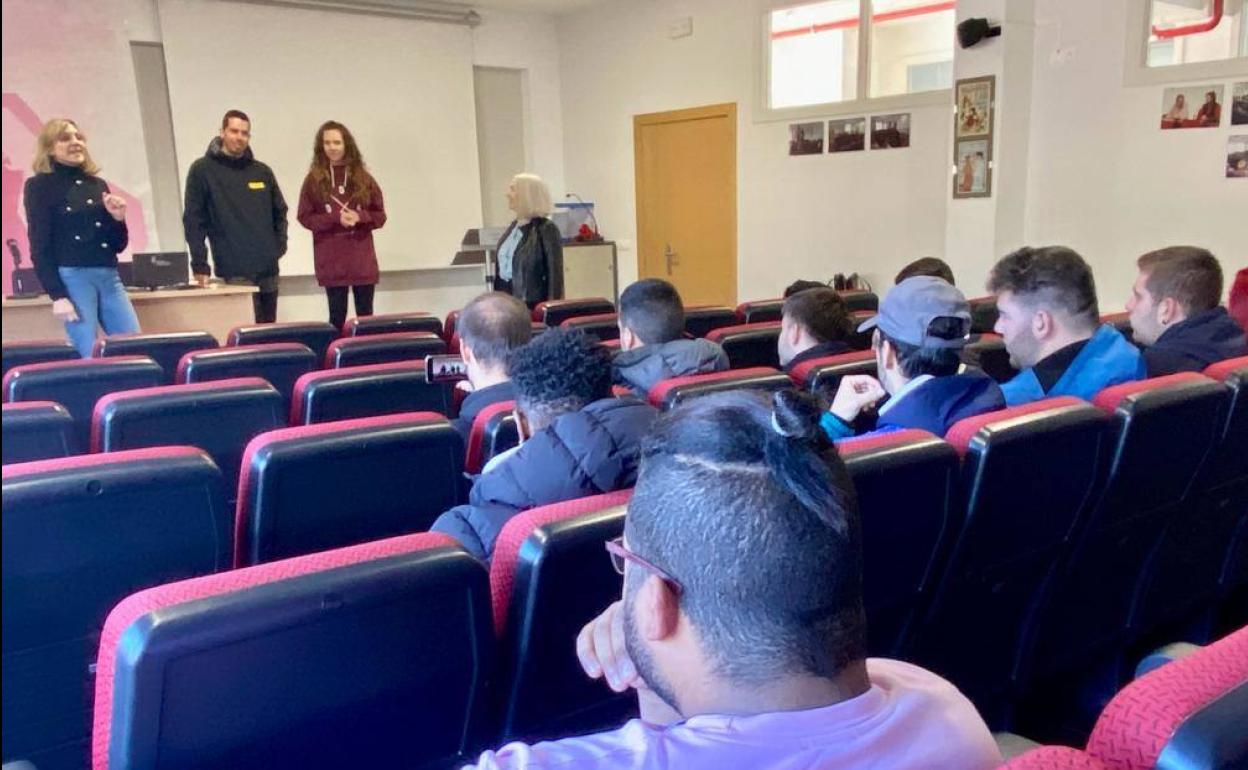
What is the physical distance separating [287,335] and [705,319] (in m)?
1.84

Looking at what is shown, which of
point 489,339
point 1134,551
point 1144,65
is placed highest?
point 1144,65

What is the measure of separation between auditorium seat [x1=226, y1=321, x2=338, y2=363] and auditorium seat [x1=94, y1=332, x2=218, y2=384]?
0.36 feet

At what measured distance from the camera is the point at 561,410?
172cm

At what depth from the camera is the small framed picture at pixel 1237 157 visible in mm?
4951

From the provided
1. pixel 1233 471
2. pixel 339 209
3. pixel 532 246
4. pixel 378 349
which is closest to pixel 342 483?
pixel 378 349

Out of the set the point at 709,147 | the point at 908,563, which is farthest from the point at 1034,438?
the point at 709,147

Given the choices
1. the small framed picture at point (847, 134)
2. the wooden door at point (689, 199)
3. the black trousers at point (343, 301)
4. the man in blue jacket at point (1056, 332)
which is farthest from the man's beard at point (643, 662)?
the wooden door at point (689, 199)

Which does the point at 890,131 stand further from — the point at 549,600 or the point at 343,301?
the point at 549,600

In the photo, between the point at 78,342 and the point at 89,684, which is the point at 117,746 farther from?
the point at 78,342

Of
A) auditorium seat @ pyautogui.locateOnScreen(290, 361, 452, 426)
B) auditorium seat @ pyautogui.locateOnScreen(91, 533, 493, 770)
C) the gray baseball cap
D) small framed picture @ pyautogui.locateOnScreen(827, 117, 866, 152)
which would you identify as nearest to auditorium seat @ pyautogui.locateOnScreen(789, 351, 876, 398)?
the gray baseball cap

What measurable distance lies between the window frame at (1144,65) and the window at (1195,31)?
36mm

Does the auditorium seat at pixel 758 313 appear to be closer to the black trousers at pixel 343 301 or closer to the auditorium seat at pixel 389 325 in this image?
the auditorium seat at pixel 389 325

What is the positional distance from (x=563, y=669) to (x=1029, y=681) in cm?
118

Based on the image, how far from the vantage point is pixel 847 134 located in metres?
6.80
